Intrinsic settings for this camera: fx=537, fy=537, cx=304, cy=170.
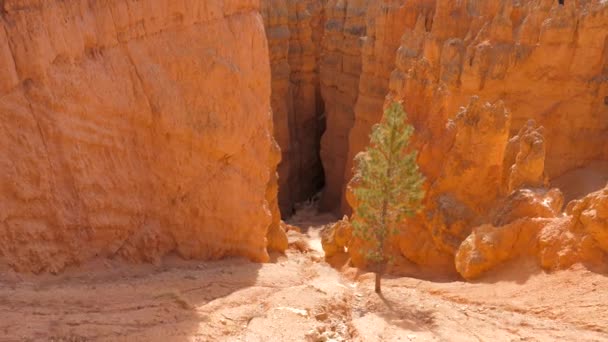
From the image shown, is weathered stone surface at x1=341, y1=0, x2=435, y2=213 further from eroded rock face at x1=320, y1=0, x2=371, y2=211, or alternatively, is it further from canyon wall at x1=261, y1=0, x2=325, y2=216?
canyon wall at x1=261, y1=0, x2=325, y2=216

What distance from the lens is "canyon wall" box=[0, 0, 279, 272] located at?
303 inches

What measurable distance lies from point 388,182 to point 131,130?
4.64 meters

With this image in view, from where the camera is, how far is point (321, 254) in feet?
60.3

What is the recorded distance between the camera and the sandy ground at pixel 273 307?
22.4 ft

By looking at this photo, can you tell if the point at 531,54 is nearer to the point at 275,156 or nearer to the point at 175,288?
the point at 275,156

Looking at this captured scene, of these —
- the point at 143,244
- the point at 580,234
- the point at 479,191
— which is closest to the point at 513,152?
the point at 479,191

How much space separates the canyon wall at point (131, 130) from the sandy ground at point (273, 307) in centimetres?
68

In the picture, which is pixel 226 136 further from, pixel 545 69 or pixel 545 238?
pixel 545 69

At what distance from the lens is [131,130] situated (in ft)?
30.9

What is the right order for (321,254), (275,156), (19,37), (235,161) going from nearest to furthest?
(19,37) → (235,161) → (275,156) → (321,254)

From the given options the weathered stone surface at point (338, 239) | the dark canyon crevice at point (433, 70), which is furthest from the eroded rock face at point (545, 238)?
the weathered stone surface at point (338, 239)

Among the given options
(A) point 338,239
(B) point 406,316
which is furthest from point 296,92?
(B) point 406,316

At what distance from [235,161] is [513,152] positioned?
7366 millimetres

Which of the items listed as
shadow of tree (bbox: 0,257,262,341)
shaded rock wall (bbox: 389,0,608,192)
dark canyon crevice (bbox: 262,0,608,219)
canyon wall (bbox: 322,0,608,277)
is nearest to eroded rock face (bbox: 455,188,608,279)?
canyon wall (bbox: 322,0,608,277)
